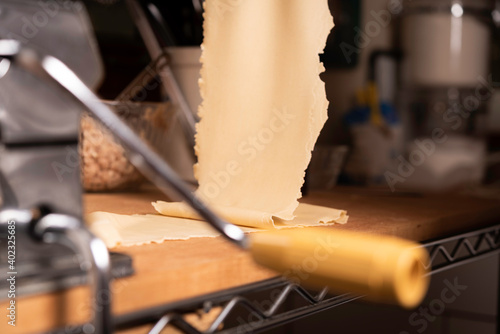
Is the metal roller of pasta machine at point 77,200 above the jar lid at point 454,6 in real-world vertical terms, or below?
below

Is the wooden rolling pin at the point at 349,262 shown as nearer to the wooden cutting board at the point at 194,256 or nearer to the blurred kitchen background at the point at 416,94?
the wooden cutting board at the point at 194,256

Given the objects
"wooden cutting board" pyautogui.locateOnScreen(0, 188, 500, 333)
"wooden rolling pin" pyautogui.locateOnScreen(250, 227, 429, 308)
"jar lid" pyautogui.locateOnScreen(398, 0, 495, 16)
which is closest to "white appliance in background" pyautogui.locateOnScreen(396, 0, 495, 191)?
"jar lid" pyautogui.locateOnScreen(398, 0, 495, 16)

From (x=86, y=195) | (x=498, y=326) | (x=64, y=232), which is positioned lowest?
(x=498, y=326)

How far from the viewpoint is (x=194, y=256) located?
52 cm

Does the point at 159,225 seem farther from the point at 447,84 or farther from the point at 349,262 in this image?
the point at 447,84

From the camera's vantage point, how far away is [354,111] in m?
1.64

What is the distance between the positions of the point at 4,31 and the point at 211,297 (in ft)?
0.81

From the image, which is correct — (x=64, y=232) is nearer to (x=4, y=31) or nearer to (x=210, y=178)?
(x=4, y=31)

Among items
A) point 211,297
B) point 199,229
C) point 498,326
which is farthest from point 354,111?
point 211,297

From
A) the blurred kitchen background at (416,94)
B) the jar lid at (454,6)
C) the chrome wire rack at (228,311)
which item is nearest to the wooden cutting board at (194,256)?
the chrome wire rack at (228,311)

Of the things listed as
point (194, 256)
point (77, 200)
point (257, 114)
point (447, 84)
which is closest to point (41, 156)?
point (77, 200)

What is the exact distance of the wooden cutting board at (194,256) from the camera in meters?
0.40

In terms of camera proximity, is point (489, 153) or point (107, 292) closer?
point (107, 292)

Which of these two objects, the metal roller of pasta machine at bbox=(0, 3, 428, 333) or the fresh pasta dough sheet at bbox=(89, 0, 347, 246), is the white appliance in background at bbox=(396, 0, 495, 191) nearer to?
the fresh pasta dough sheet at bbox=(89, 0, 347, 246)
